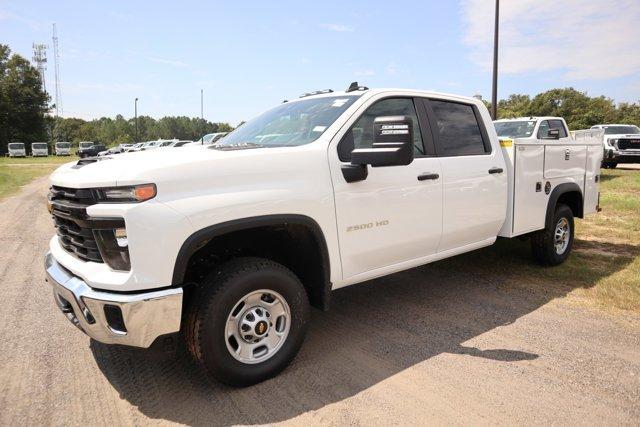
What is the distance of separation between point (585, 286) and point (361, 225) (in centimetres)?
311

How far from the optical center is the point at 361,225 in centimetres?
342

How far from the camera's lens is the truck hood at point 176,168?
103 inches

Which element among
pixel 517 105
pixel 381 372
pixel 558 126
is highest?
pixel 517 105

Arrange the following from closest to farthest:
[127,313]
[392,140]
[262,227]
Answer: [127,313]
[392,140]
[262,227]

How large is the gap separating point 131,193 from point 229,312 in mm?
Result: 914

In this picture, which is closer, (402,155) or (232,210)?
(232,210)

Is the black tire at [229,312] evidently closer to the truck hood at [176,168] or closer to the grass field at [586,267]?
the truck hood at [176,168]

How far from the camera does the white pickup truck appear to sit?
2617 millimetres

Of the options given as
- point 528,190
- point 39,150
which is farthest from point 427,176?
point 39,150

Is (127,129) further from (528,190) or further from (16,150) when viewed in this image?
(528,190)

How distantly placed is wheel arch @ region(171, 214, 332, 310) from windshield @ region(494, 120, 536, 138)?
34.9 ft

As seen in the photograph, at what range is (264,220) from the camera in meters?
2.93

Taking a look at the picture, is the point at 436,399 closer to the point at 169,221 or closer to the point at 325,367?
the point at 325,367

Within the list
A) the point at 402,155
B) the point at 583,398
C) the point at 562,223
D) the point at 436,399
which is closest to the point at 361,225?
the point at 402,155
